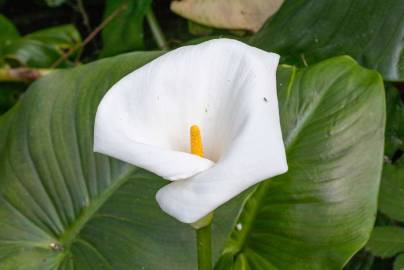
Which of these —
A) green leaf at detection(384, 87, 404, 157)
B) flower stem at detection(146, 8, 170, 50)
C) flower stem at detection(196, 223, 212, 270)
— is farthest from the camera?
flower stem at detection(146, 8, 170, 50)

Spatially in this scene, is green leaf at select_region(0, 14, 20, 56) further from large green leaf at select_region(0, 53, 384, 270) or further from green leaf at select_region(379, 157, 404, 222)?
green leaf at select_region(379, 157, 404, 222)

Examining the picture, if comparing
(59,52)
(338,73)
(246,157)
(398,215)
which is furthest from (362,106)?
(59,52)

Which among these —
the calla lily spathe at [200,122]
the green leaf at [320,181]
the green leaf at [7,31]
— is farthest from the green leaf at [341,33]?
the green leaf at [7,31]

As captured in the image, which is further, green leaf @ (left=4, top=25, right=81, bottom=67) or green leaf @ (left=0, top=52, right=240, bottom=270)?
green leaf @ (left=4, top=25, right=81, bottom=67)

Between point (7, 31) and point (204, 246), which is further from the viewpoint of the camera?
point (7, 31)

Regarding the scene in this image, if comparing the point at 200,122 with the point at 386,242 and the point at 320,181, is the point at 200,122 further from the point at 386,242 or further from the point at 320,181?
the point at 386,242

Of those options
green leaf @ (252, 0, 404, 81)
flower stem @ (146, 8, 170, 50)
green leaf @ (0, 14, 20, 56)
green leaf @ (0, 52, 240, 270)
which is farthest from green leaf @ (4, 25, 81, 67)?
green leaf @ (252, 0, 404, 81)

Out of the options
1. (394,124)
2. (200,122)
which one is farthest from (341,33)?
(200,122)
